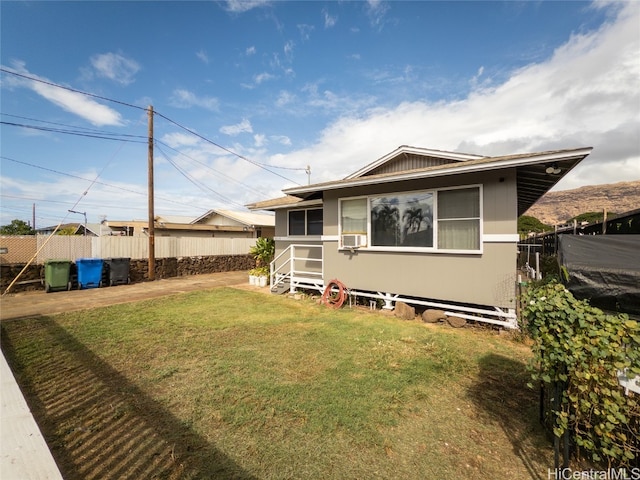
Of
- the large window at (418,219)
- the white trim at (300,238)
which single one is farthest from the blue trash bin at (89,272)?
the large window at (418,219)

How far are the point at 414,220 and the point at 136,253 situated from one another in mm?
12518

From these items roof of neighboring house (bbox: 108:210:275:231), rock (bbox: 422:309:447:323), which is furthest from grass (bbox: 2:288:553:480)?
→ roof of neighboring house (bbox: 108:210:275:231)

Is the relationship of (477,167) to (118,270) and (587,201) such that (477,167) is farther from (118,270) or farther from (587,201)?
(587,201)

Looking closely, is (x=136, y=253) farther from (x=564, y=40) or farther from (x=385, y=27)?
(x=564, y=40)

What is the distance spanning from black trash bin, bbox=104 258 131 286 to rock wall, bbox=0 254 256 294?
2.61 ft

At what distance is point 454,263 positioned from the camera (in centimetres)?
596

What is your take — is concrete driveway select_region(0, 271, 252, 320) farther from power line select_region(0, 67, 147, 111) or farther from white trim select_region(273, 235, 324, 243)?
power line select_region(0, 67, 147, 111)

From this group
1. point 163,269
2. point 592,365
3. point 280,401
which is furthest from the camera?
point 163,269

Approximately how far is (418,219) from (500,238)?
170cm

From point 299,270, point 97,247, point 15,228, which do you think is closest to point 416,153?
point 299,270

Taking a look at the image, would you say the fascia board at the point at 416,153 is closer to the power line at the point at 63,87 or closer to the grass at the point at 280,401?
the grass at the point at 280,401

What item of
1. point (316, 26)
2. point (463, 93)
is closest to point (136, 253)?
point (316, 26)

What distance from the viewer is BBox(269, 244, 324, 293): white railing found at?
898 centimetres

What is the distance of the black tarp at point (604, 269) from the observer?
3.32 m
